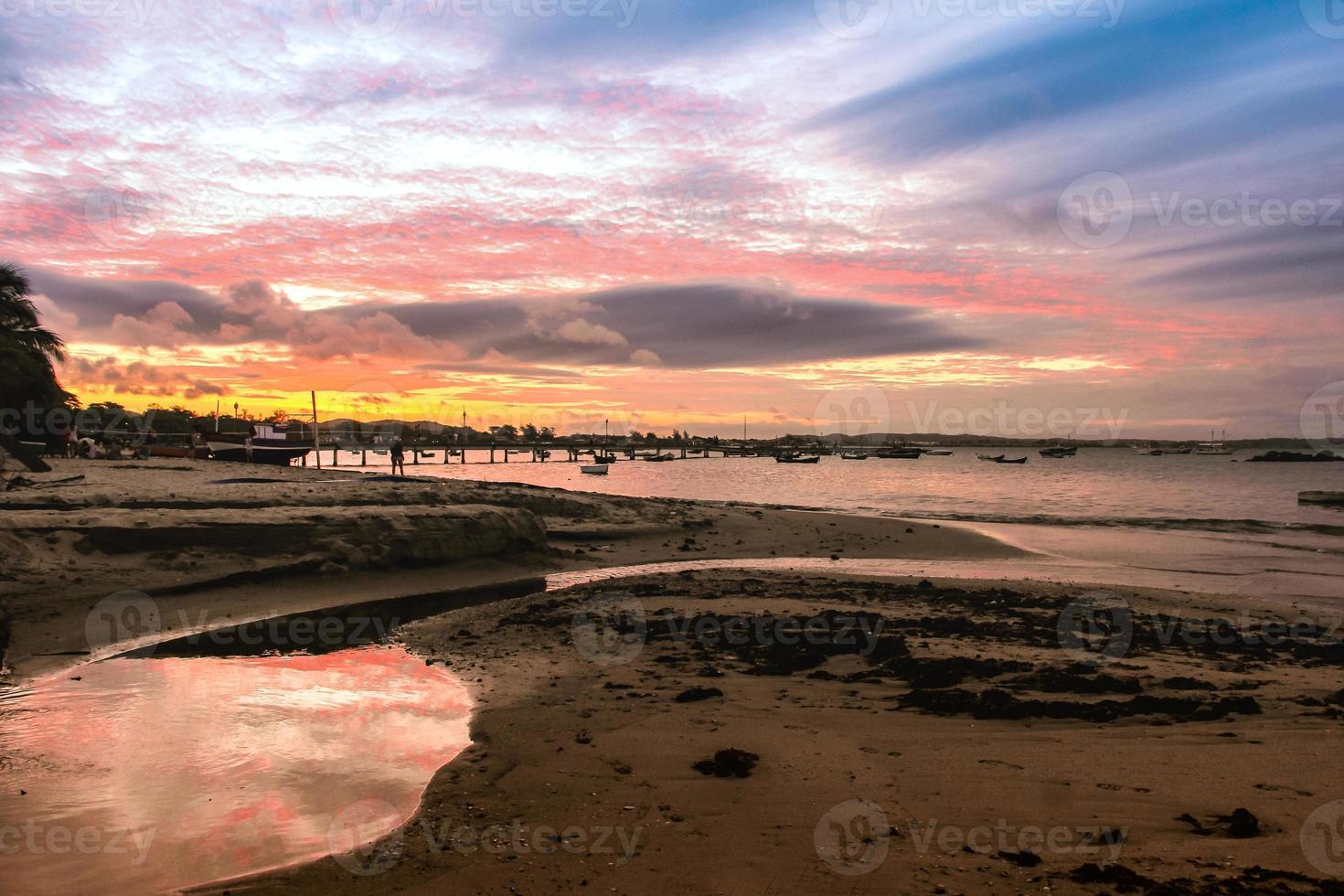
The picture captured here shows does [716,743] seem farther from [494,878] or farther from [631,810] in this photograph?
[494,878]

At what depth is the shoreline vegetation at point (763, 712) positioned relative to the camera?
4875 millimetres

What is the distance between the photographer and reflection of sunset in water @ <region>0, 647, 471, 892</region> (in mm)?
4973

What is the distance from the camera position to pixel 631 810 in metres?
5.66
